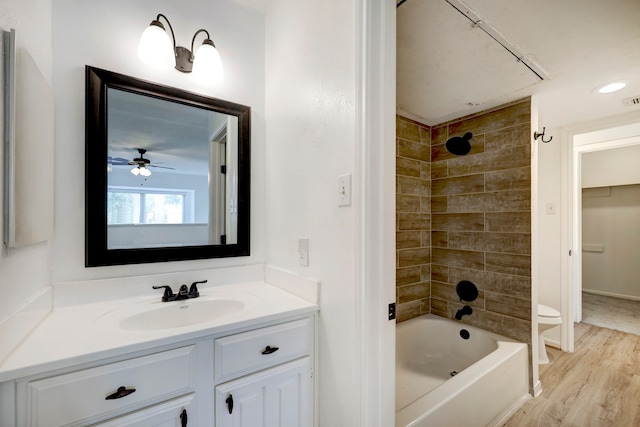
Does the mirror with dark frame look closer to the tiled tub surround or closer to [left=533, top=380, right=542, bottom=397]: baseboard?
the tiled tub surround

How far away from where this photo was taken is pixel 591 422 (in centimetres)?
165

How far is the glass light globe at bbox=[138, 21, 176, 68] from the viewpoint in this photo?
1.28 m

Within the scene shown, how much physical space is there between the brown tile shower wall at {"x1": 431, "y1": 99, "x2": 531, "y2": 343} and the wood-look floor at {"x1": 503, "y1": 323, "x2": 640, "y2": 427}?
0.42 m

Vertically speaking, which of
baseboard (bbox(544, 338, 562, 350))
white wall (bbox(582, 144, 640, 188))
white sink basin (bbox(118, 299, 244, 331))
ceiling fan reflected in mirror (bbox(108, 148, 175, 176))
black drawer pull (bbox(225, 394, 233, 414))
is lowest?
baseboard (bbox(544, 338, 562, 350))

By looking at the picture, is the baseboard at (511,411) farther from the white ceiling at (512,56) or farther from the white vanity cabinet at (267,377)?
the white ceiling at (512,56)

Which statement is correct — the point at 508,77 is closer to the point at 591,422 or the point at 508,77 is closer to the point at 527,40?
the point at 527,40

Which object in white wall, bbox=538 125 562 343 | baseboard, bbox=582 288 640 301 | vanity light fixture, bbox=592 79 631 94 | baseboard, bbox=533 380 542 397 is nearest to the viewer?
vanity light fixture, bbox=592 79 631 94

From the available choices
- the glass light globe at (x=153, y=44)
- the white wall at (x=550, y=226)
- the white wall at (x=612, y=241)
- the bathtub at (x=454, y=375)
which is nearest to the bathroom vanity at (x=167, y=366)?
the bathtub at (x=454, y=375)

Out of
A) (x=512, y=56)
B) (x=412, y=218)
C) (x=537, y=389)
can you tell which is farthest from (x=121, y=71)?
(x=537, y=389)

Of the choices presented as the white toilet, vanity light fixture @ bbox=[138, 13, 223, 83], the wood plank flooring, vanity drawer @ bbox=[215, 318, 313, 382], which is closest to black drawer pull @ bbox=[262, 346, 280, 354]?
vanity drawer @ bbox=[215, 318, 313, 382]

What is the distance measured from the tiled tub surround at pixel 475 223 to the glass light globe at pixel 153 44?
1659 mm

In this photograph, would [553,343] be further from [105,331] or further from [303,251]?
[105,331]

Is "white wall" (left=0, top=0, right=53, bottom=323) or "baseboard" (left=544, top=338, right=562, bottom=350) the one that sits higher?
"white wall" (left=0, top=0, right=53, bottom=323)

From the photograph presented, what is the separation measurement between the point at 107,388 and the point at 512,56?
7.35 ft
